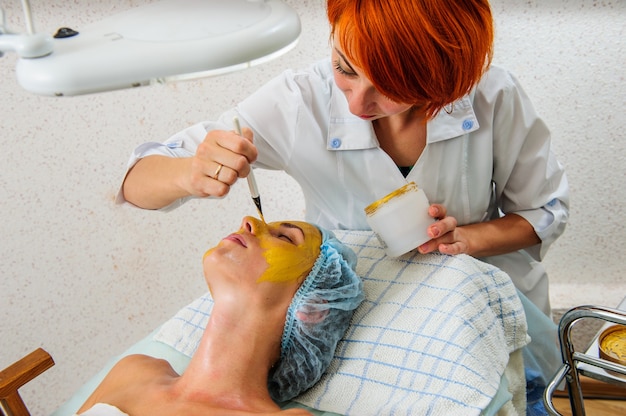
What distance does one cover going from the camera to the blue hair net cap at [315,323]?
1.53 metres

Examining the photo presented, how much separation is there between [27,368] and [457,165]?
1.18 m

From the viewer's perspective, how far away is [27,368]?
1.56 meters

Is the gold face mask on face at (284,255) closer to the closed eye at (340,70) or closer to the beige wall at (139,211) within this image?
the closed eye at (340,70)

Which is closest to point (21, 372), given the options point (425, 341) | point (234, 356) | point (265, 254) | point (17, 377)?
point (17, 377)

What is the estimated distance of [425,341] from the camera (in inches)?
59.7

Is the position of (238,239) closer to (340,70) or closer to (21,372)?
(340,70)

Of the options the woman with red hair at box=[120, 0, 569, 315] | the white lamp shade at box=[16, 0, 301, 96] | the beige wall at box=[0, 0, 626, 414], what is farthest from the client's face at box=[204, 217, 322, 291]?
the beige wall at box=[0, 0, 626, 414]

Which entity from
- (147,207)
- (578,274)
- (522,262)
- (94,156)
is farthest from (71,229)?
(578,274)

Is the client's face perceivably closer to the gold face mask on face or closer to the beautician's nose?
the gold face mask on face

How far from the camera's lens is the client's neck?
1496mm

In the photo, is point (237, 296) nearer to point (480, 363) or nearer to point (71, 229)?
point (480, 363)

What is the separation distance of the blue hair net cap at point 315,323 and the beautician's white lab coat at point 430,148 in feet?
0.83

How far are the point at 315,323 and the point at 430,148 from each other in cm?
53

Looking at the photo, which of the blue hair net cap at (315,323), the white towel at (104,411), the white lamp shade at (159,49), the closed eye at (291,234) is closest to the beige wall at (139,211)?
the closed eye at (291,234)
